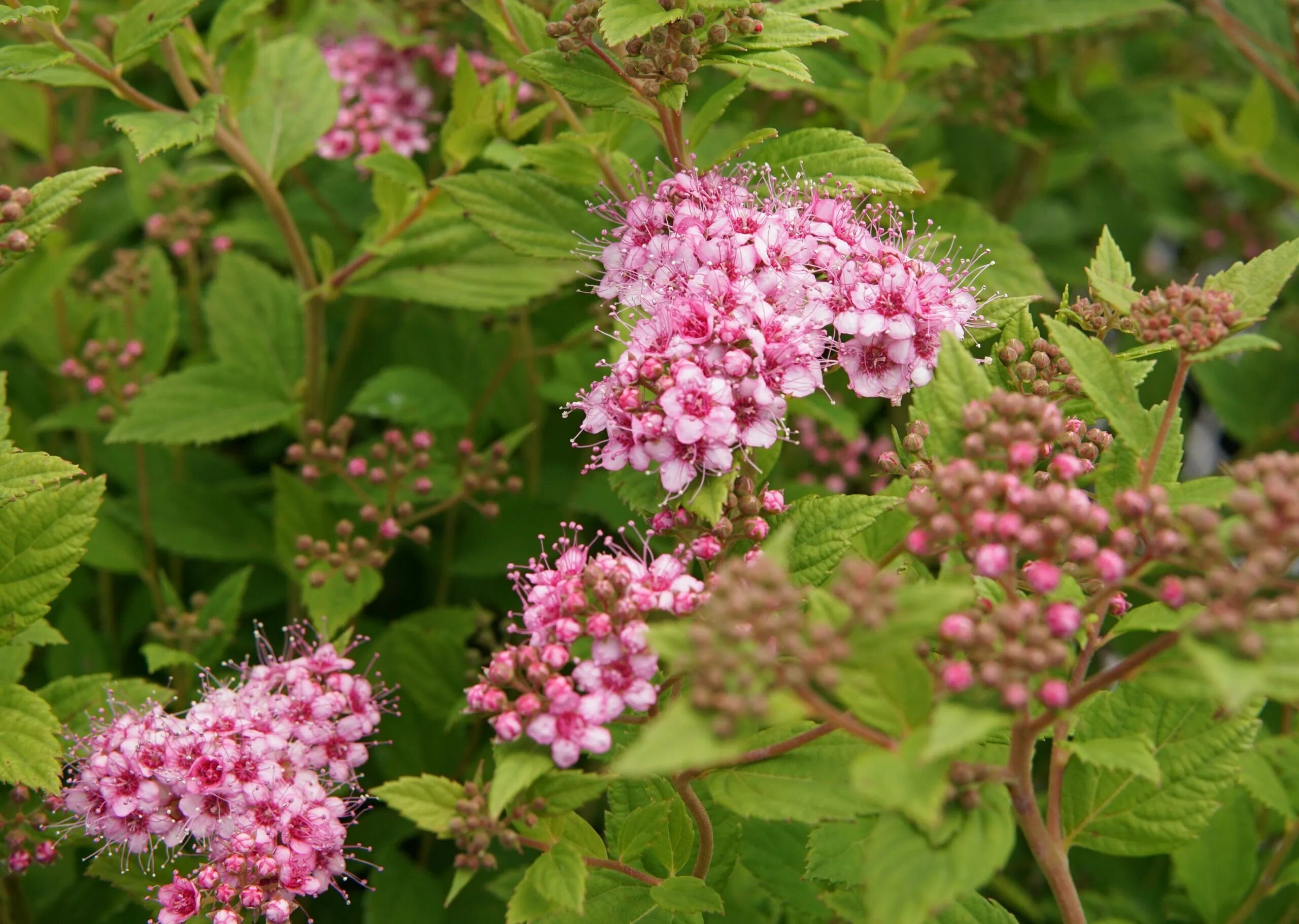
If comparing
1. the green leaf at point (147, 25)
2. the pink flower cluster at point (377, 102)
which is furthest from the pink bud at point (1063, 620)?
the pink flower cluster at point (377, 102)

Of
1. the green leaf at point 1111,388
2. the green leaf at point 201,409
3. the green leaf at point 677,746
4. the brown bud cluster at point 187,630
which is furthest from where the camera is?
the green leaf at point 201,409

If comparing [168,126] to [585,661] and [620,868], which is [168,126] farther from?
[620,868]

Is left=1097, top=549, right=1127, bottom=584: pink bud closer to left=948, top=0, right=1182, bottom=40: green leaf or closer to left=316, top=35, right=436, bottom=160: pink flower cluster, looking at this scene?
left=948, top=0, right=1182, bottom=40: green leaf

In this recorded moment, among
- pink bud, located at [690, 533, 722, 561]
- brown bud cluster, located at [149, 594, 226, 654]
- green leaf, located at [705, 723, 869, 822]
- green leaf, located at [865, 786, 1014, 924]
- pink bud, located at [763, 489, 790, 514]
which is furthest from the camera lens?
brown bud cluster, located at [149, 594, 226, 654]

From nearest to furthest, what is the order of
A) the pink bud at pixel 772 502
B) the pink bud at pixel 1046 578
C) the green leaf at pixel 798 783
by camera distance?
the pink bud at pixel 1046 578
the green leaf at pixel 798 783
the pink bud at pixel 772 502

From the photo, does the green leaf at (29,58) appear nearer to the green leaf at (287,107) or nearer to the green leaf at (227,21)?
the green leaf at (227,21)

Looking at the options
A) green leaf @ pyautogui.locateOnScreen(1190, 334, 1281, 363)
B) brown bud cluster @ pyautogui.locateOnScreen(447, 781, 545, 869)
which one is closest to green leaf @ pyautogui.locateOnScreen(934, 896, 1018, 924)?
brown bud cluster @ pyautogui.locateOnScreen(447, 781, 545, 869)

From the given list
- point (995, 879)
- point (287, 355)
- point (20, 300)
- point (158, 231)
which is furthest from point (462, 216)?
point (995, 879)
